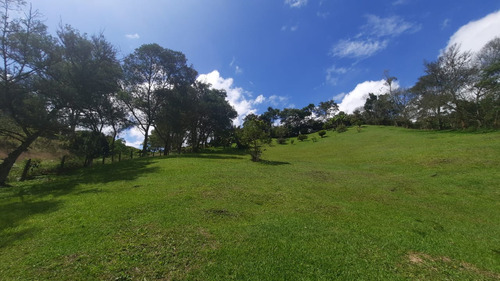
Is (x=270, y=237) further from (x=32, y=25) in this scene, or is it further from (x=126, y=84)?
(x=126, y=84)

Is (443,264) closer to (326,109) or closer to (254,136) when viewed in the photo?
(254,136)

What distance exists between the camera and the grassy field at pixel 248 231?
4.93 metres

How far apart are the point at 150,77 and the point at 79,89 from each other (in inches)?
600

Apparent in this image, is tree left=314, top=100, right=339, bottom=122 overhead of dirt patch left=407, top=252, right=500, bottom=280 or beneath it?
overhead

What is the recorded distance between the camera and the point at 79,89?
18875 millimetres

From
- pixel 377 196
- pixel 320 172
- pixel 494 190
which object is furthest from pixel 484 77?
pixel 377 196

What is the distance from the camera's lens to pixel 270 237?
21.0 ft

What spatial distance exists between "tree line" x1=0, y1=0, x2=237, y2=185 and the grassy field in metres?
7.75

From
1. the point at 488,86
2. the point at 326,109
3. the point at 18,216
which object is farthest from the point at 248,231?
the point at 326,109

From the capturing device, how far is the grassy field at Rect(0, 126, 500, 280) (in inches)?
194

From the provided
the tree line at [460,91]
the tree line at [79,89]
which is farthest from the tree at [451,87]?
the tree line at [79,89]

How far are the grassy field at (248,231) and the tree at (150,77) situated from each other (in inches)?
871

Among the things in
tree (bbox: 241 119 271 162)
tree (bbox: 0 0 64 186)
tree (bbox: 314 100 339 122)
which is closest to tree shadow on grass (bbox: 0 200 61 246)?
tree (bbox: 0 0 64 186)

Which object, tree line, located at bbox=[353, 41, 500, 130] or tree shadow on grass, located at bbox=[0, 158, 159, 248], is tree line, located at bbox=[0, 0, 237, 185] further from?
tree line, located at bbox=[353, 41, 500, 130]
